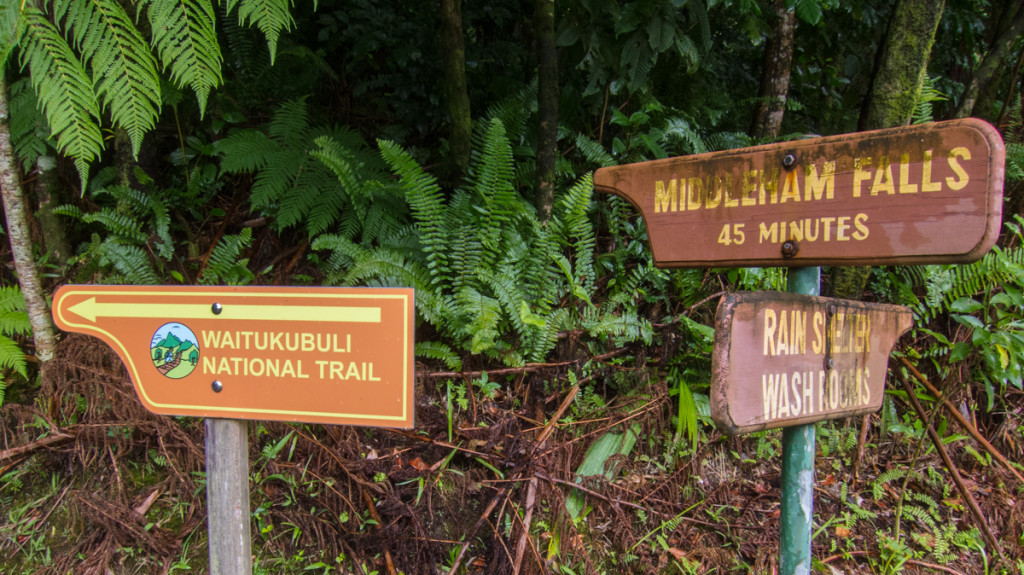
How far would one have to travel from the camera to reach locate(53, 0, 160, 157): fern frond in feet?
5.49

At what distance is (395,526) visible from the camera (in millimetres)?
2221

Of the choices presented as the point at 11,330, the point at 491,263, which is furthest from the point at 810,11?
the point at 11,330

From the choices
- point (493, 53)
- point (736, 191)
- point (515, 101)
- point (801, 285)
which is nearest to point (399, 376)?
point (736, 191)

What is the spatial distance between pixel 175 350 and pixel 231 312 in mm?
196

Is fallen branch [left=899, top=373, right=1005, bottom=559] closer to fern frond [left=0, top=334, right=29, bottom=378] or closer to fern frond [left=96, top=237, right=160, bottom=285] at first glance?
fern frond [left=96, top=237, right=160, bottom=285]

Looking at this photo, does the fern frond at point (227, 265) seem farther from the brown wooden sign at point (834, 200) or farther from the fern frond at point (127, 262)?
the brown wooden sign at point (834, 200)

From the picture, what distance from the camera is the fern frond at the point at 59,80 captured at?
1.67 m

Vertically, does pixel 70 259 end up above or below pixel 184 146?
below

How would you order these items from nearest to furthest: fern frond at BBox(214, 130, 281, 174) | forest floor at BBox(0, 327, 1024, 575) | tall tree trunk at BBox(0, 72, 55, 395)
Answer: forest floor at BBox(0, 327, 1024, 575)
tall tree trunk at BBox(0, 72, 55, 395)
fern frond at BBox(214, 130, 281, 174)

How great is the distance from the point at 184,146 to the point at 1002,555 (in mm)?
4715

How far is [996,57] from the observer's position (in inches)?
133

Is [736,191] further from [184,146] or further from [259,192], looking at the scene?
[184,146]

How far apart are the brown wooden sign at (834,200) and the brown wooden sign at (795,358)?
0.18 metres

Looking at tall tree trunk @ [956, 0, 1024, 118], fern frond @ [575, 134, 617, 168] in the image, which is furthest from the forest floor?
tall tree trunk @ [956, 0, 1024, 118]
